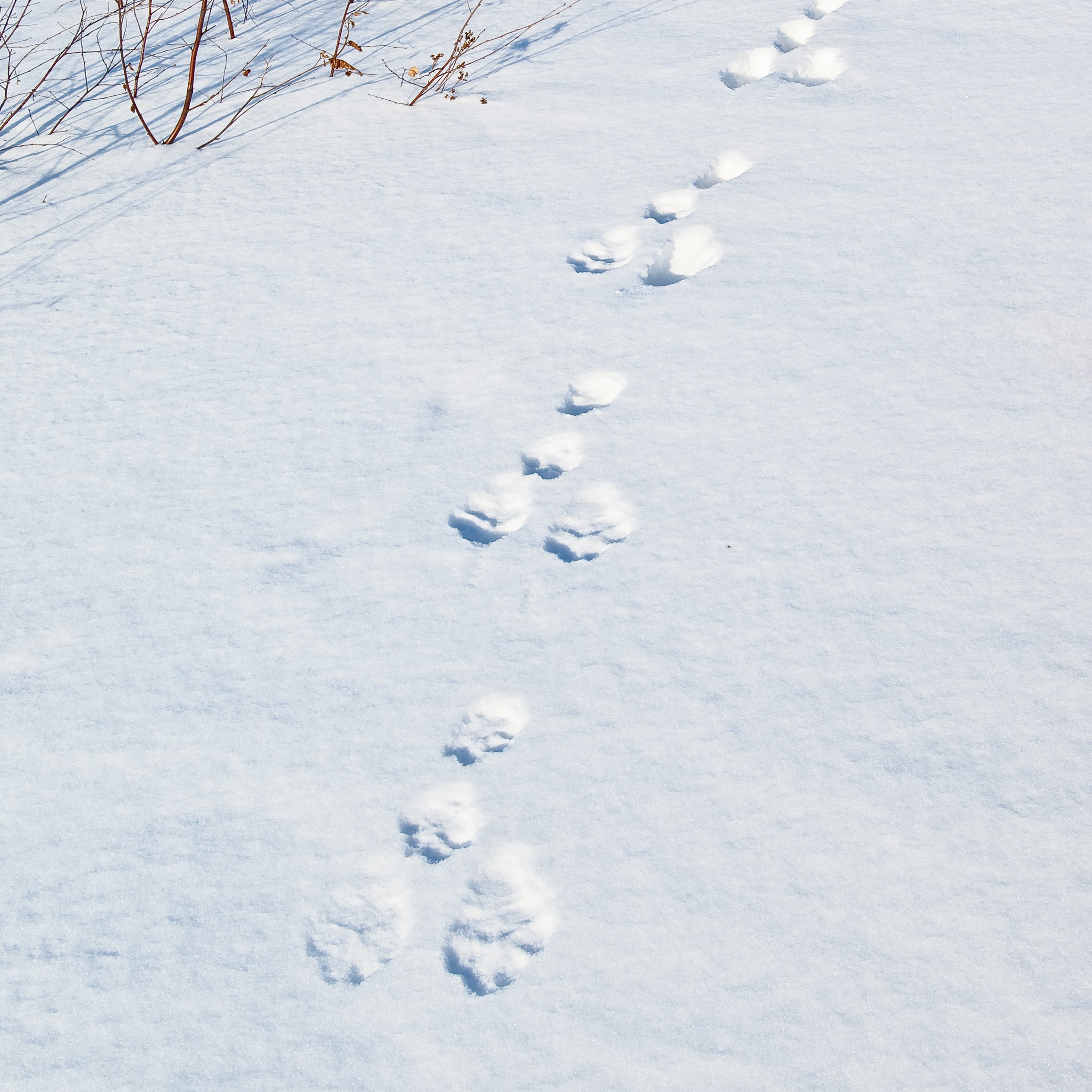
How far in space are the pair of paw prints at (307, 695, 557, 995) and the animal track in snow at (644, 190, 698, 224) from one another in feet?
4.77

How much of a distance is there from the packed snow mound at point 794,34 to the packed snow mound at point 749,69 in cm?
6

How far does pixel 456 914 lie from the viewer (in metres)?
1.16

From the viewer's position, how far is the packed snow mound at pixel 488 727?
1.29 m

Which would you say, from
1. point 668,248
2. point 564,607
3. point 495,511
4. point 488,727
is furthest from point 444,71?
point 488,727

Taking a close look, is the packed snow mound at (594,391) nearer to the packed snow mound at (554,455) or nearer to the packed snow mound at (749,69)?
the packed snow mound at (554,455)

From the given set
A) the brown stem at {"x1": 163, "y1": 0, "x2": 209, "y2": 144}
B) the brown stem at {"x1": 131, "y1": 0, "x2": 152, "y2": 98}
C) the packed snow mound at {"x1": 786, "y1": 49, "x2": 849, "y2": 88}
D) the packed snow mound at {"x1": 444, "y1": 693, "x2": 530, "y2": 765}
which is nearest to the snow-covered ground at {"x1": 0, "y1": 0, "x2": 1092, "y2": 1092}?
the packed snow mound at {"x1": 444, "y1": 693, "x2": 530, "y2": 765}

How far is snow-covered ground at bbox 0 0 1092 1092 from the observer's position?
1.08m

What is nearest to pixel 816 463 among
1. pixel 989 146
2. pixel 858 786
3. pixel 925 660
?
pixel 925 660

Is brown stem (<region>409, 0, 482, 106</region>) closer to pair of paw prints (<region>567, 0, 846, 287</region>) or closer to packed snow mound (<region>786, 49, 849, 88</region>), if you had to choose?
pair of paw prints (<region>567, 0, 846, 287</region>)

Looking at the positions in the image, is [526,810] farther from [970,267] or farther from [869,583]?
[970,267]

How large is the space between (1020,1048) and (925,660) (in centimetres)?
50

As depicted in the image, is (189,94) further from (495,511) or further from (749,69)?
(495,511)

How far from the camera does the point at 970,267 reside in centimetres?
184

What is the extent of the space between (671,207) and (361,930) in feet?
5.64
